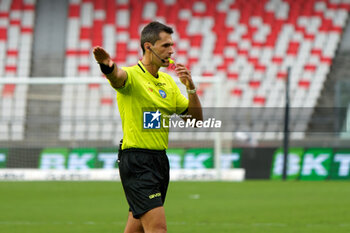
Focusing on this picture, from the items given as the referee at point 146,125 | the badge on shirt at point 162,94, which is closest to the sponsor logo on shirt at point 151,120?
the referee at point 146,125

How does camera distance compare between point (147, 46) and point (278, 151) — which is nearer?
point (147, 46)

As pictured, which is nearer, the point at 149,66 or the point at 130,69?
the point at 130,69

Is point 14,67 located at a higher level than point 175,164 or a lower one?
higher

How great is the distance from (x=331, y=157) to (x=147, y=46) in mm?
12679

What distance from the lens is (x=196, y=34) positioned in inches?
1031

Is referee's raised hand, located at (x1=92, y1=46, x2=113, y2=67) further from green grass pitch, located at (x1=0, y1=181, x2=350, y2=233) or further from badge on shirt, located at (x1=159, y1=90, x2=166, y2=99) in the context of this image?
green grass pitch, located at (x1=0, y1=181, x2=350, y2=233)

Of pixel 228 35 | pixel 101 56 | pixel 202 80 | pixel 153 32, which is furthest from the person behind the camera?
pixel 228 35

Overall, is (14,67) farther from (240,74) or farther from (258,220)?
(258,220)

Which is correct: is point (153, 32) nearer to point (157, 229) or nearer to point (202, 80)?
point (157, 229)

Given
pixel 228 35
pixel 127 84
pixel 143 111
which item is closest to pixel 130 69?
pixel 127 84

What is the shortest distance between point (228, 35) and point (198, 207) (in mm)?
15565

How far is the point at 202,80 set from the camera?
18.1 meters

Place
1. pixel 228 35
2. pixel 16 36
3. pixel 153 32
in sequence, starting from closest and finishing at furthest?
pixel 153 32, pixel 228 35, pixel 16 36

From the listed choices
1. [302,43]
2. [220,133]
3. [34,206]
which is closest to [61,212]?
[34,206]
